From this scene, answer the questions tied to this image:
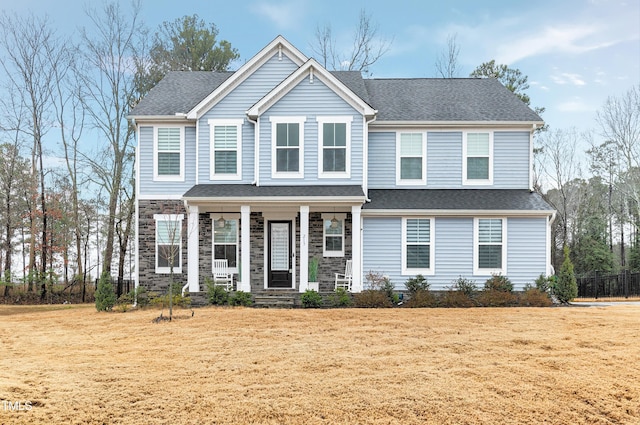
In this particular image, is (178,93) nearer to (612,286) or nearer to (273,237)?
(273,237)

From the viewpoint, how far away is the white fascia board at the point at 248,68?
1733cm

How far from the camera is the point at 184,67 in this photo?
96.2 ft

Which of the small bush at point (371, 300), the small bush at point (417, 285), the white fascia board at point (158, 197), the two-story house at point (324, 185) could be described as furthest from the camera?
the white fascia board at point (158, 197)

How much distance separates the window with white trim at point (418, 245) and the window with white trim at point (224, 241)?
5.78 m

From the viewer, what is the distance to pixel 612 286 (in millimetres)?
24516

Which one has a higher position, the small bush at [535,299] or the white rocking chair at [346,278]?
the white rocking chair at [346,278]

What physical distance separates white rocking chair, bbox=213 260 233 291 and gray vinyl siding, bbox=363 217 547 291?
457 cm

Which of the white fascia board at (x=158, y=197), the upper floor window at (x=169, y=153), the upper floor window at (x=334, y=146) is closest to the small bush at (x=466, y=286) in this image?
the upper floor window at (x=334, y=146)

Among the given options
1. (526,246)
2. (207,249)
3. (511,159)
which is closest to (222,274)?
(207,249)

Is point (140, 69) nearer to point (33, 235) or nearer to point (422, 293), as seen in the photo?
point (33, 235)

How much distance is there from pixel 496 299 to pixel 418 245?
117 inches

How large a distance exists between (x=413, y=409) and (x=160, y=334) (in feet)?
22.5

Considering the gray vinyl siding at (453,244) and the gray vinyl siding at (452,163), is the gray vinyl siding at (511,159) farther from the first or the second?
the gray vinyl siding at (453,244)

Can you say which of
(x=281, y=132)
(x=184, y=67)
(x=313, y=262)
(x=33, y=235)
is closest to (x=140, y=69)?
(x=184, y=67)
